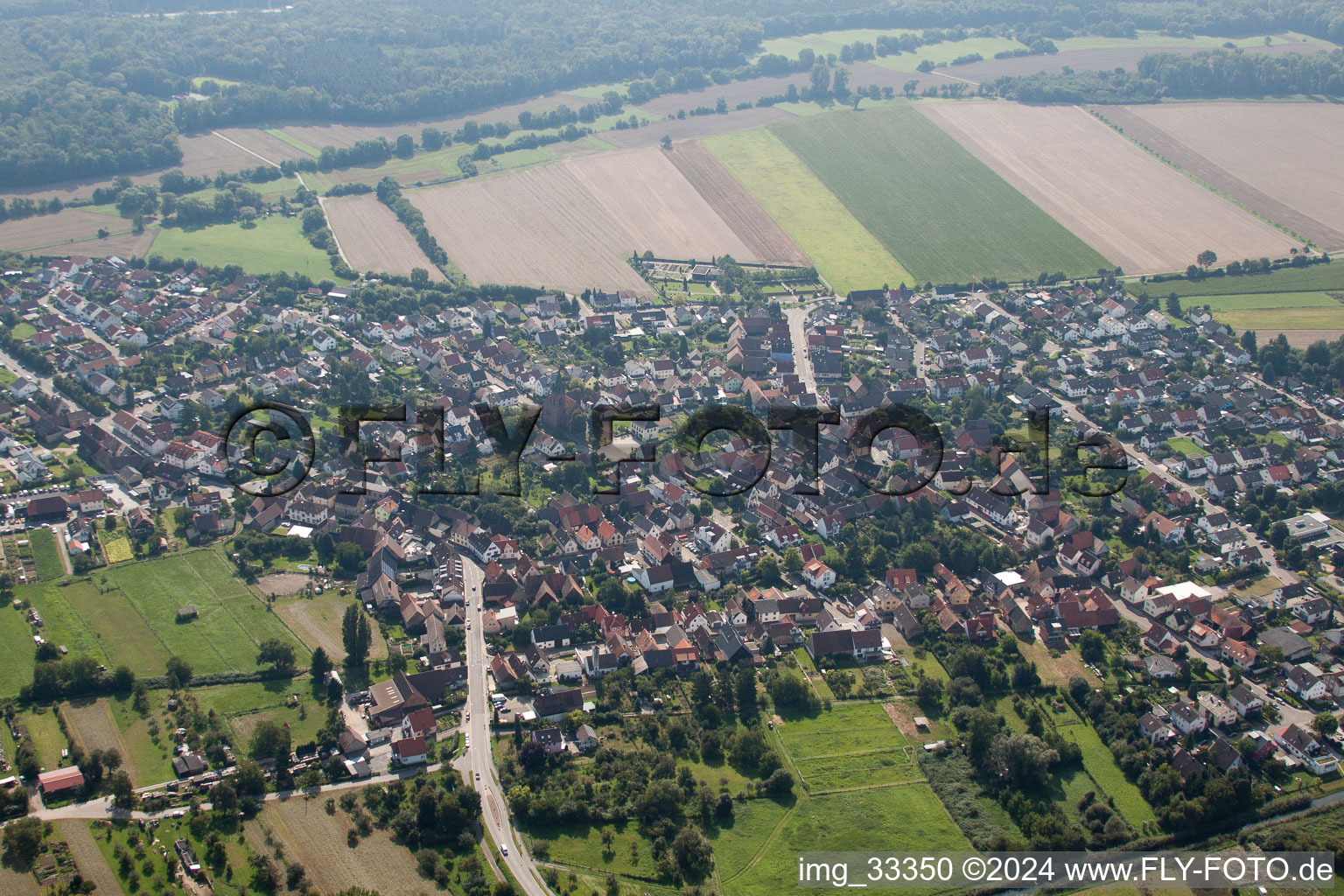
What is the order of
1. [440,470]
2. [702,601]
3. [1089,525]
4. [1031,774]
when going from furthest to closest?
[440,470], [1089,525], [702,601], [1031,774]

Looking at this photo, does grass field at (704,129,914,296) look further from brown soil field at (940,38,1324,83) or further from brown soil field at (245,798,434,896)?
brown soil field at (245,798,434,896)

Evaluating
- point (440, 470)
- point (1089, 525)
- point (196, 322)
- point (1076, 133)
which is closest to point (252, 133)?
point (196, 322)

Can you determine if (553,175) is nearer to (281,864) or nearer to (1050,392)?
(1050,392)

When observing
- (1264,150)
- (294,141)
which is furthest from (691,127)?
(1264,150)

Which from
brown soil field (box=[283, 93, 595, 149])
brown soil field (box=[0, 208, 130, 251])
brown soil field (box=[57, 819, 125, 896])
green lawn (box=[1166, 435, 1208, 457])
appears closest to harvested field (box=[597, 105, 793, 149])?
brown soil field (box=[283, 93, 595, 149])

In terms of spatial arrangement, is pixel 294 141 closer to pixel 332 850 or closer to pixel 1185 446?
pixel 1185 446

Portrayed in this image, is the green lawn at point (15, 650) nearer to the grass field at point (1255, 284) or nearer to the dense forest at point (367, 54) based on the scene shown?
the dense forest at point (367, 54)
